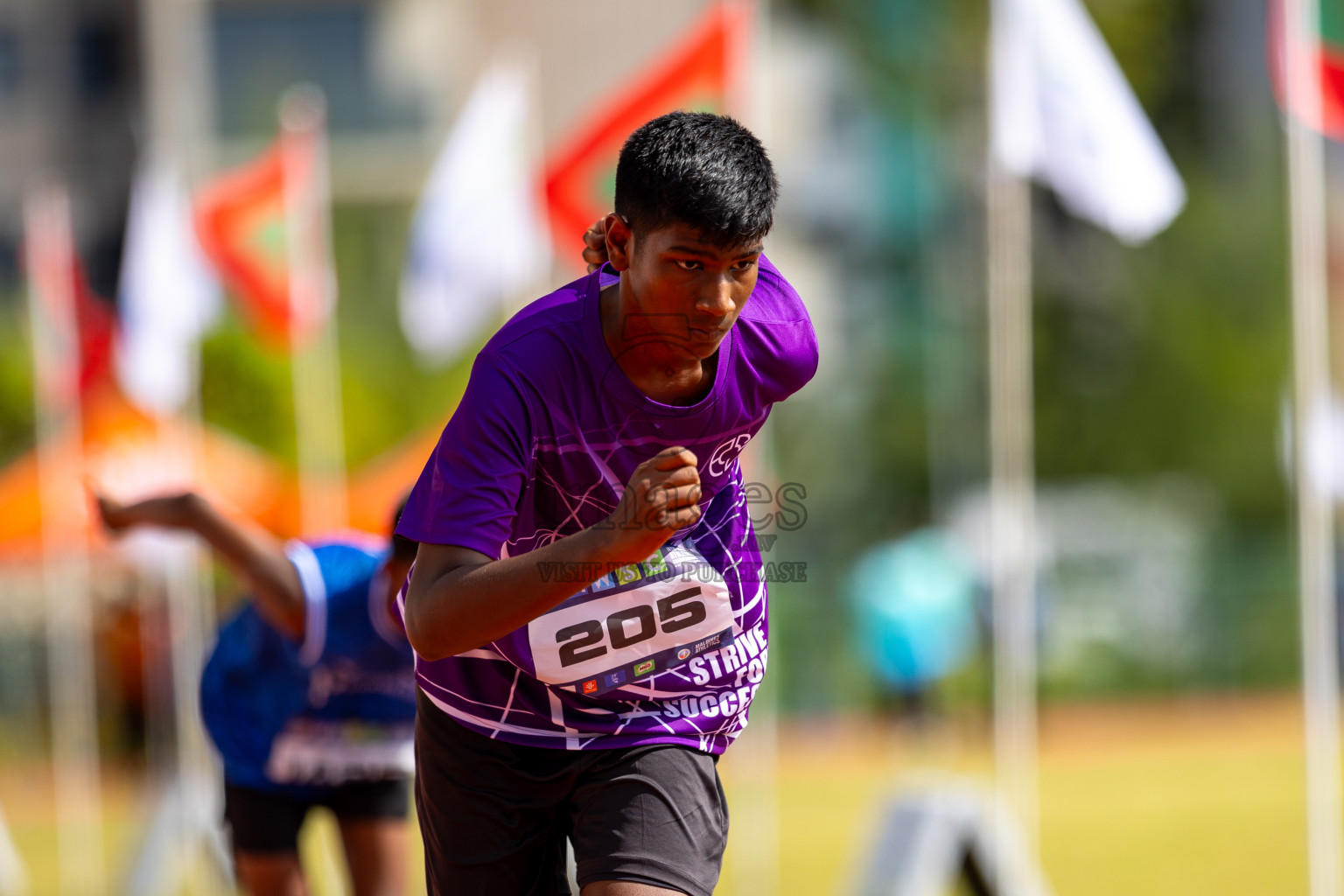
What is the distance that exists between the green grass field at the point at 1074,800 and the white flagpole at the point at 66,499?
23 cm

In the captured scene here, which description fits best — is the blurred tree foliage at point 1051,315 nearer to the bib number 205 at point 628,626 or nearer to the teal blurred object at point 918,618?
the teal blurred object at point 918,618

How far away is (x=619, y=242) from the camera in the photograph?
9.09ft

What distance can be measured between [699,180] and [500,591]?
748 mm

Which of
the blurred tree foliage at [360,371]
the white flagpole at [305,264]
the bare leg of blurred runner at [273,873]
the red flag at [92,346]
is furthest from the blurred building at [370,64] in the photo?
the bare leg of blurred runner at [273,873]

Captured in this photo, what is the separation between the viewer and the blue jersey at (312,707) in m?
4.89

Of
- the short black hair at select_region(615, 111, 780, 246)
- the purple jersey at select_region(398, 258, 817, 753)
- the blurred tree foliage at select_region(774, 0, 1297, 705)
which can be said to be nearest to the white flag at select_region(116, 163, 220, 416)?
the purple jersey at select_region(398, 258, 817, 753)

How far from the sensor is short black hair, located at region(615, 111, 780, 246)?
260cm

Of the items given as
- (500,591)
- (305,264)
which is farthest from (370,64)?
(500,591)

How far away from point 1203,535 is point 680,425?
70.6ft

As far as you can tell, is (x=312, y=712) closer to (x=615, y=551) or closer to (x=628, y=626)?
(x=628, y=626)

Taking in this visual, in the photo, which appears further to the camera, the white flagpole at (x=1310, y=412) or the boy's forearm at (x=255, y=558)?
the white flagpole at (x=1310, y=412)

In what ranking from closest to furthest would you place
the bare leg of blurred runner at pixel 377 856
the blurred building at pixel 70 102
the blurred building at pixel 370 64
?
the bare leg of blurred runner at pixel 377 856 → the blurred building at pixel 370 64 → the blurred building at pixel 70 102

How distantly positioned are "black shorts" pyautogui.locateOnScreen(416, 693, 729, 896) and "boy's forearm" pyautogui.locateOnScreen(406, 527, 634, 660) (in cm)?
54

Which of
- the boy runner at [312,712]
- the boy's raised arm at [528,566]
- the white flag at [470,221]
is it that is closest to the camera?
the boy's raised arm at [528,566]
